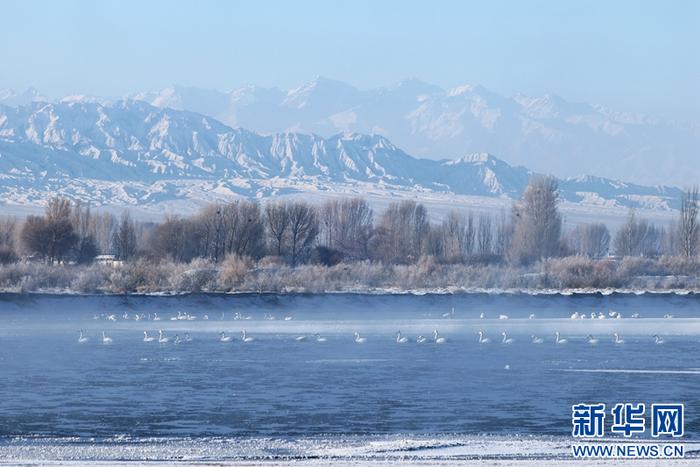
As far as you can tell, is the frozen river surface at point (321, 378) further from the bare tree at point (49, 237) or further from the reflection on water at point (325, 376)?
the bare tree at point (49, 237)

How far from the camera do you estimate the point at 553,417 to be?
18094 mm

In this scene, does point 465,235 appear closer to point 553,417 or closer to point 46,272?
point 46,272

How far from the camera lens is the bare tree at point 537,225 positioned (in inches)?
2997

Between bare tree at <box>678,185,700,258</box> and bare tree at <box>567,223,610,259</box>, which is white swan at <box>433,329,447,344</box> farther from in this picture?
bare tree at <box>567,223,610,259</box>

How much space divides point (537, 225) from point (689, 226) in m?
8.53

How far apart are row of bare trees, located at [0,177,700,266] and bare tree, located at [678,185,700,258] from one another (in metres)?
0.06

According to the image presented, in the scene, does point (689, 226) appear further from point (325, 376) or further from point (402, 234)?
point (325, 376)

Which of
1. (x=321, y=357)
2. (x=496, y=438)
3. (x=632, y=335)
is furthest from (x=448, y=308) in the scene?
(x=496, y=438)

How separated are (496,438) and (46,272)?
37.9 meters

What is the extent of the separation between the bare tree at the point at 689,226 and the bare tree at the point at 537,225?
23.2 feet

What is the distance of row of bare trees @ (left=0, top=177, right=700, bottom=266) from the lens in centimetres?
6619

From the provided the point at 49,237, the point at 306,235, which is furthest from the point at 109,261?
the point at 306,235

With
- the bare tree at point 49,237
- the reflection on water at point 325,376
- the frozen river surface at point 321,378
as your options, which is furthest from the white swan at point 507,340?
the bare tree at point 49,237

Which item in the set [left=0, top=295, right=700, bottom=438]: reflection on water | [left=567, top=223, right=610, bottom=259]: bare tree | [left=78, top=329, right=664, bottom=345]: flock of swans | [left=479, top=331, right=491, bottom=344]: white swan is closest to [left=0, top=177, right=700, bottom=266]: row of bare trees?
[left=567, top=223, right=610, bottom=259]: bare tree
